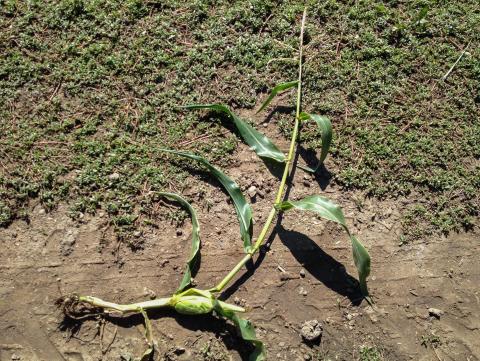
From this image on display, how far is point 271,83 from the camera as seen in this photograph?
411cm

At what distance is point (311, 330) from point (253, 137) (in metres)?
1.41

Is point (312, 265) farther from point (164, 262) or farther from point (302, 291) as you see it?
point (164, 262)

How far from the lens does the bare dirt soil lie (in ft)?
10.8

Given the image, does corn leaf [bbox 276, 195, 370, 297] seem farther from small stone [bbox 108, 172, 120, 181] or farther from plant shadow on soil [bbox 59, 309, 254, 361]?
small stone [bbox 108, 172, 120, 181]

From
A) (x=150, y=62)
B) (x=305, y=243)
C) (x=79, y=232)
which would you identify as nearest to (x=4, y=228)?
(x=79, y=232)

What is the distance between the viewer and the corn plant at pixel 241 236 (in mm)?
3201

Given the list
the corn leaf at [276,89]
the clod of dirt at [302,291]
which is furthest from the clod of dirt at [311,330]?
the corn leaf at [276,89]

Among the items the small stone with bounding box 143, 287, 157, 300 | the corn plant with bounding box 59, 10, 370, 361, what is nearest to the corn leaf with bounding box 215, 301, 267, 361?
the corn plant with bounding box 59, 10, 370, 361

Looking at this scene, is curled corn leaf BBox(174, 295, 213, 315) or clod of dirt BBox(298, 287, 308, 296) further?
clod of dirt BBox(298, 287, 308, 296)

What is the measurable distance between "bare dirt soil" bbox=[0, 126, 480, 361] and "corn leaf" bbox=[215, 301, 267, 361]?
0.13 meters

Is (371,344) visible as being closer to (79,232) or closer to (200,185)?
(200,185)

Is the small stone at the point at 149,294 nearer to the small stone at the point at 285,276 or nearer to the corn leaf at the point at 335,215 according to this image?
the small stone at the point at 285,276

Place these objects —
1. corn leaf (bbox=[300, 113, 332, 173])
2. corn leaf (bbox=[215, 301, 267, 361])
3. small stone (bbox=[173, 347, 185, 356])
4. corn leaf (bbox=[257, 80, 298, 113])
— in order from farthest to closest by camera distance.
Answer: corn leaf (bbox=[257, 80, 298, 113]) < corn leaf (bbox=[300, 113, 332, 173]) < small stone (bbox=[173, 347, 185, 356]) < corn leaf (bbox=[215, 301, 267, 361])

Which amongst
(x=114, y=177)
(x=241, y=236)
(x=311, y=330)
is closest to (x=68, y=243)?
(x=114, y=177)
